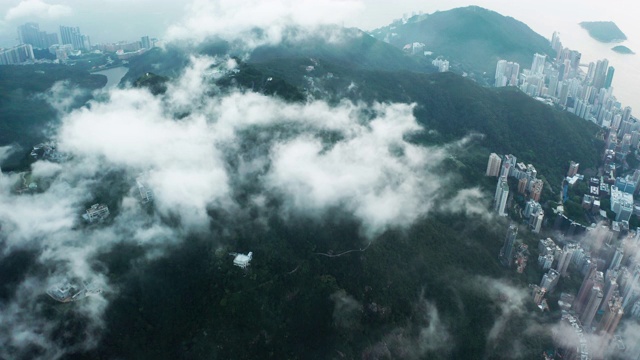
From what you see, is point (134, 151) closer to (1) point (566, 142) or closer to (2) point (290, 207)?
(2) point (290, 207)

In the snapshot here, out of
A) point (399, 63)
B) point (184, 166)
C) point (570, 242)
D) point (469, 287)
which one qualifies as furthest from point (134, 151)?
point (399, 63)

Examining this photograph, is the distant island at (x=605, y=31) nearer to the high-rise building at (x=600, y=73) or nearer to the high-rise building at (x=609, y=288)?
the high-rise building at (x=600, y=73)

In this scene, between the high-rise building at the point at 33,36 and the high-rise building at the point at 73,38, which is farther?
the high-rise building at the point at 73,38

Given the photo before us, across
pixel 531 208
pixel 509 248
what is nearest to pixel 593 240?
pixel 531 208

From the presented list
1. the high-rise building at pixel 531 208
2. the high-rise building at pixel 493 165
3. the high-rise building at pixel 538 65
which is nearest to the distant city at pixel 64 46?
the high-rise building at pixel 493 165

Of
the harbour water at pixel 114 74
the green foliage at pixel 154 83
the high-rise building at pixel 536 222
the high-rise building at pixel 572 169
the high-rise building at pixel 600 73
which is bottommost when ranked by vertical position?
the high-rise building at pixel 536 222

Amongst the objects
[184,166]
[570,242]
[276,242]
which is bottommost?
[570,242]
